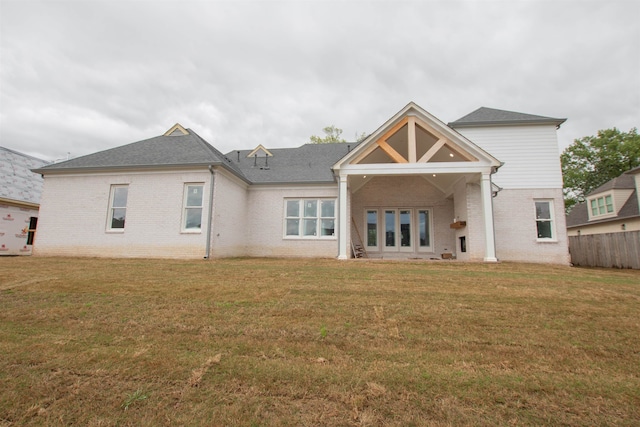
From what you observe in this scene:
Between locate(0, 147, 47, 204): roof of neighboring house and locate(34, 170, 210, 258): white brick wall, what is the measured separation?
485cm

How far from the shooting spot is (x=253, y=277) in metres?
7.31

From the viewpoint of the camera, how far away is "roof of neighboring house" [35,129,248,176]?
12016 millimetres

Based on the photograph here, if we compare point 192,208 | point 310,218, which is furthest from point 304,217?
point 192,208

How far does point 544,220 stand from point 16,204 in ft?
86.1

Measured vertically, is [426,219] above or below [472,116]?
below

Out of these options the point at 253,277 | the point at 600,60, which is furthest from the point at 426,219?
the point at 600,60

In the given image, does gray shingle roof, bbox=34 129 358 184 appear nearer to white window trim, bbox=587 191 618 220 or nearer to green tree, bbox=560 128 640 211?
white window trim, bbox=587 191 618 220

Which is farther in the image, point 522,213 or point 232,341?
point 522,213

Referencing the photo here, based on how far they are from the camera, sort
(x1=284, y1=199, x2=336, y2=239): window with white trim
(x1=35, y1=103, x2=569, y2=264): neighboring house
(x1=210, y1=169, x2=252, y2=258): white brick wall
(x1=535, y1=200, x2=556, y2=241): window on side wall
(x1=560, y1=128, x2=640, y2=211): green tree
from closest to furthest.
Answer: (x1=35, y1=103, x2=569, y2=264): neighboring house → (x1=210, y1=169, x2=252, y2=258): white brick wall → (x1=535, y1=200, x2=556, y2=241): window on side wall → (x1=284, y1=199, x2=336, y2=239): window with white trim → (x1=560, y1=128, x2=640, y2=211): green tree

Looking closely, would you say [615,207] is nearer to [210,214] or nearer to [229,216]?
[229,216]

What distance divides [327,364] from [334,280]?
13.1 ft

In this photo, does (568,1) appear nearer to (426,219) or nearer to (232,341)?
(426,219)

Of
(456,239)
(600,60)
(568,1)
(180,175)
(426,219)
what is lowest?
(456,239)

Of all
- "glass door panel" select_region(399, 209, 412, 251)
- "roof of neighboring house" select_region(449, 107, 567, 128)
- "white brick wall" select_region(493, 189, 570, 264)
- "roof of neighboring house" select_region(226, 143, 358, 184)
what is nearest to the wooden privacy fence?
"white brick wall" select_region(493, 189, 570, 264)
